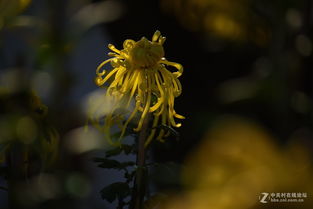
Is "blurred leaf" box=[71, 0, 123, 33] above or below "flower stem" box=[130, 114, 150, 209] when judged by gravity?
above

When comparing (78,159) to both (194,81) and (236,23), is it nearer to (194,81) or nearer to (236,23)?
(236,23)

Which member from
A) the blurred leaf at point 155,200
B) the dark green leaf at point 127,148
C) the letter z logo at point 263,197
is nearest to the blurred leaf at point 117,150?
the dark green leaf at point 127,148

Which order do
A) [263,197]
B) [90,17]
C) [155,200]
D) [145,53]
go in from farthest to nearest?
1. [155,200]
2. [145,53]
3. [263,197]
4. [90,17]

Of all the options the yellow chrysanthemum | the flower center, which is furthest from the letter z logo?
the flower center

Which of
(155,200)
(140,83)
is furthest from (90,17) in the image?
(155,200)

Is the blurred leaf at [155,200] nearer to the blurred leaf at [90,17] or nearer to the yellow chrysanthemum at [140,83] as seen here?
the yellow chrysanthemum at [140,83]

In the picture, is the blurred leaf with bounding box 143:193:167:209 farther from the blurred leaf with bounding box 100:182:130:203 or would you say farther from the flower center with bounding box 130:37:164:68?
the flower center with bounding box 130:37:164:68

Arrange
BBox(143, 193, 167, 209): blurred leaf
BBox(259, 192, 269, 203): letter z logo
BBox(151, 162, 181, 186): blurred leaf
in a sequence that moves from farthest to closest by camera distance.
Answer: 1. BBox(143, 193, 167, 209): blurred leaf
2. BBox(151, 162, 181, 186): blurred leaf
3. BBox(259, 192, 269, 203): letter z logo

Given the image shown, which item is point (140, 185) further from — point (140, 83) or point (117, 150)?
point (140, 83)

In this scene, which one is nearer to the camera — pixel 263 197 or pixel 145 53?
pixel 263 197

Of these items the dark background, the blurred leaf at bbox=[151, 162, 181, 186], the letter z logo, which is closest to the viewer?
the dark background
